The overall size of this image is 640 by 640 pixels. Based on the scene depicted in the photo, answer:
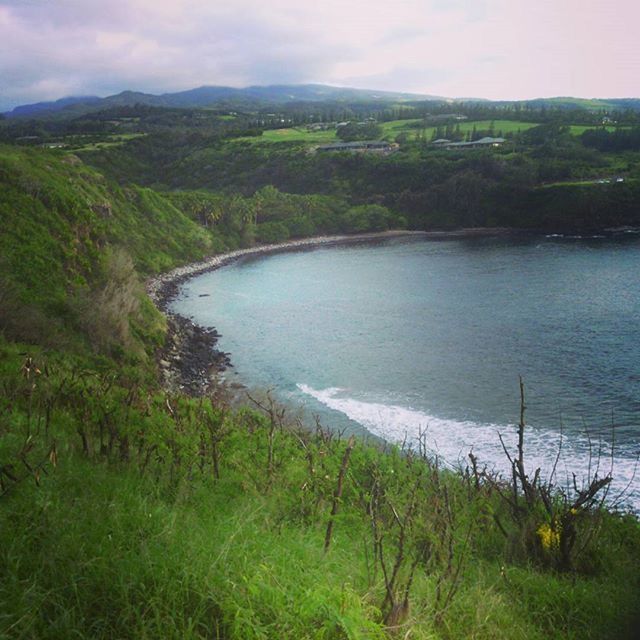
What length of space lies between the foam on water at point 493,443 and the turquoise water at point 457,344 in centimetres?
8

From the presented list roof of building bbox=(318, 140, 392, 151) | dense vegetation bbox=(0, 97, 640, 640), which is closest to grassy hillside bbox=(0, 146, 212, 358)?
dense vegetation bbox=(0, 97, 640, 640)

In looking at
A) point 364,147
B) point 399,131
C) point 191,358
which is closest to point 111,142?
point 364,147

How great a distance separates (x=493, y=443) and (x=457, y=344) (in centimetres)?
1216

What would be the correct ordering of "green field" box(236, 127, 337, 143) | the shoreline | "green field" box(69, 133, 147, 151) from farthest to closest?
"green field" box(236, 127, 337, 143) → "green field" box(69, 133, 147, 151) → the shoreline

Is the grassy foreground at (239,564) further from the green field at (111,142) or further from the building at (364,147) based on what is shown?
the green field at (111,142)

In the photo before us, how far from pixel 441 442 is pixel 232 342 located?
18310 millimetres

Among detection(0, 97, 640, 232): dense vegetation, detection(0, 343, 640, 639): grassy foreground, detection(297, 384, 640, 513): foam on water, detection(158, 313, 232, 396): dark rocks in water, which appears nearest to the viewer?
detection(0, 343, 640, 639): grassy foreground

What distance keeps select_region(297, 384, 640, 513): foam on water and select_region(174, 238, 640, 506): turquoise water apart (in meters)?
0.08

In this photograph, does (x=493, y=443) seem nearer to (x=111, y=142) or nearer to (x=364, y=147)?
(x=364, y=147)

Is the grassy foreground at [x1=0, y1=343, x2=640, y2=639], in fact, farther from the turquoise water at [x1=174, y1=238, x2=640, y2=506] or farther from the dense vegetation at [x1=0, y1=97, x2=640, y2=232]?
the dense vegetation at [x1=0, y1=97, x2=640, y2=232]

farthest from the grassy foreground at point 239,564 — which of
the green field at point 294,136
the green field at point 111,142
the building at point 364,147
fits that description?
the green field at point 294,136

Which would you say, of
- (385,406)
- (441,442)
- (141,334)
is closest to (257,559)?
(441,442)

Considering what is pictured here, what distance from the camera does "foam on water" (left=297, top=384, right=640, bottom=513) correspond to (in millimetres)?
18297

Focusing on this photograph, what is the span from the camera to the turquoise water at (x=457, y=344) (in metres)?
22.2
